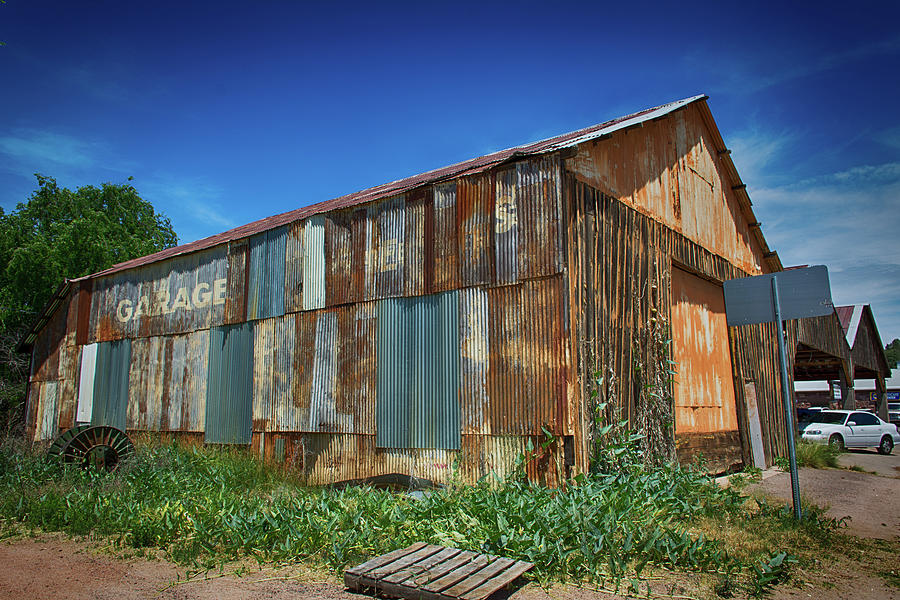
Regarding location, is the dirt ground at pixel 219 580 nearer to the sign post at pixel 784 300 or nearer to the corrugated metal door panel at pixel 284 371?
the sign post at pixel 784 300

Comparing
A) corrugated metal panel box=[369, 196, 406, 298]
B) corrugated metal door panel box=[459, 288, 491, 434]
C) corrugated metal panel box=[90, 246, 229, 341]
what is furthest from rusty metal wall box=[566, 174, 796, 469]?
corrugated metal panel box=[90, 246, 229, 341]

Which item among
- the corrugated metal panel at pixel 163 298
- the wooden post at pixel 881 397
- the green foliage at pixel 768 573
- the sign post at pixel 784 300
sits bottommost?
the green foliage at pixel 768 573

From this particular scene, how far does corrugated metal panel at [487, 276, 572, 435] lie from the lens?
8.09 metres

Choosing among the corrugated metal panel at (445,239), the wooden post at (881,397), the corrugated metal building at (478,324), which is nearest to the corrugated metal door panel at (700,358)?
the corrugated metal building at (478,324)

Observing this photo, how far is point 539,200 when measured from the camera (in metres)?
8.63

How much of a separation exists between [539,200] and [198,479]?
6494 mm

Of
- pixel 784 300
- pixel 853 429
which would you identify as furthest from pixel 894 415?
pixel 784 300

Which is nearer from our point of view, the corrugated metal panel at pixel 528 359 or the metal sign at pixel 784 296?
the metal sign at pixel 784 296

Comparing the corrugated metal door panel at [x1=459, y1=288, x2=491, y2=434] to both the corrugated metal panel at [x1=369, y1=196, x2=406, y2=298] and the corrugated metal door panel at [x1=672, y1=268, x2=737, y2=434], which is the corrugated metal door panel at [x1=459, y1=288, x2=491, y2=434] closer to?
the corrugated metal panel at [x1=369, y1=196, x2=406, y2=298]

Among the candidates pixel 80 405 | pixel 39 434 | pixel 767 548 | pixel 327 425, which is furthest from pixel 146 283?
pixel 767 548

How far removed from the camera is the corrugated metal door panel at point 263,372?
1170 centimetres

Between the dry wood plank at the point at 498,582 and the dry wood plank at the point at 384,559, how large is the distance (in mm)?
937

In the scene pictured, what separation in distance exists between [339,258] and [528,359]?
4.39 m

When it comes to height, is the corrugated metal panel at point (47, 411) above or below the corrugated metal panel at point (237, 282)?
below
